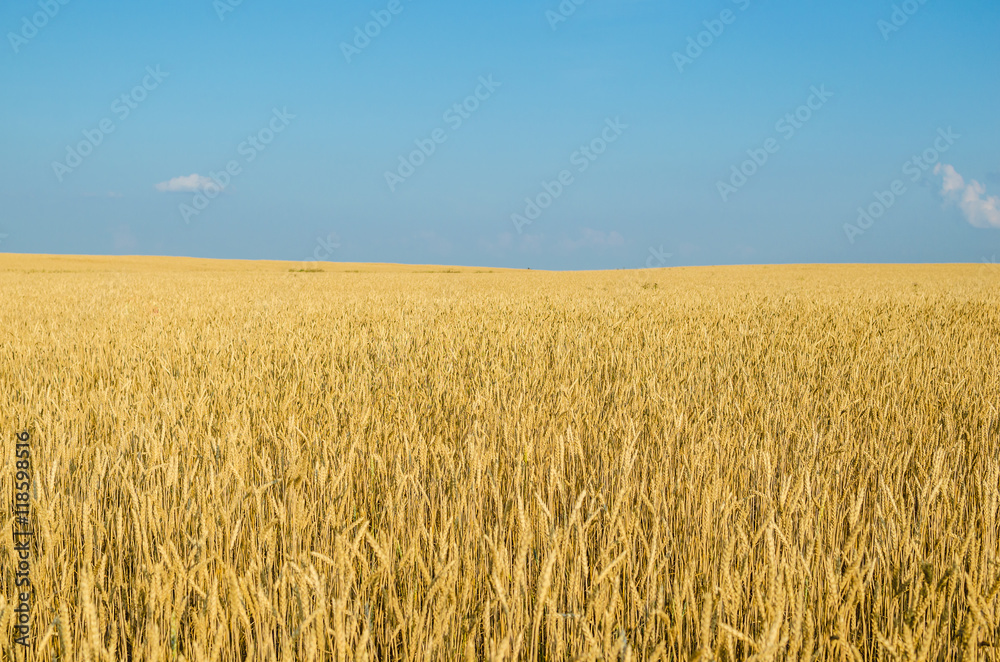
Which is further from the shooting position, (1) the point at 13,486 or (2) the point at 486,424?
(2) the point at 486,424

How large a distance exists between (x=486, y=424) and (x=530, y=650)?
1.39 metres

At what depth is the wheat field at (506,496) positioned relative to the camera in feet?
3.97

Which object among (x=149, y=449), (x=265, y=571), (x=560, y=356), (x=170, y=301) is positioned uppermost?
(x=170, y=301)

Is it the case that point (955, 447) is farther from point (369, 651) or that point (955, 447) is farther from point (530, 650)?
point (369, 651)

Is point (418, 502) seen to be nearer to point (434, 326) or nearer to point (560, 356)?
point (560, 356)

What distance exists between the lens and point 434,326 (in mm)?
5984

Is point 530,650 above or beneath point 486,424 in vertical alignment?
beneath

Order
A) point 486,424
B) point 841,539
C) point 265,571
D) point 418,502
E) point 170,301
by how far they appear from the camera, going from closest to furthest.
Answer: point 265,571 → point 841,539 → point 418,502 → point 486,424 → point 170,301

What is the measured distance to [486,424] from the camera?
2547 mm

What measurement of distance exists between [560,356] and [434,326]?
212 centimetres

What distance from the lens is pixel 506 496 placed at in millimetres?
2029

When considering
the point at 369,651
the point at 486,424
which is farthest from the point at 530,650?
the point at 486,424

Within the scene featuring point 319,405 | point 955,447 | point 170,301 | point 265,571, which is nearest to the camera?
point 265,571

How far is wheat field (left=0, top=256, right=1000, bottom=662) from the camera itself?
1.21 metres
